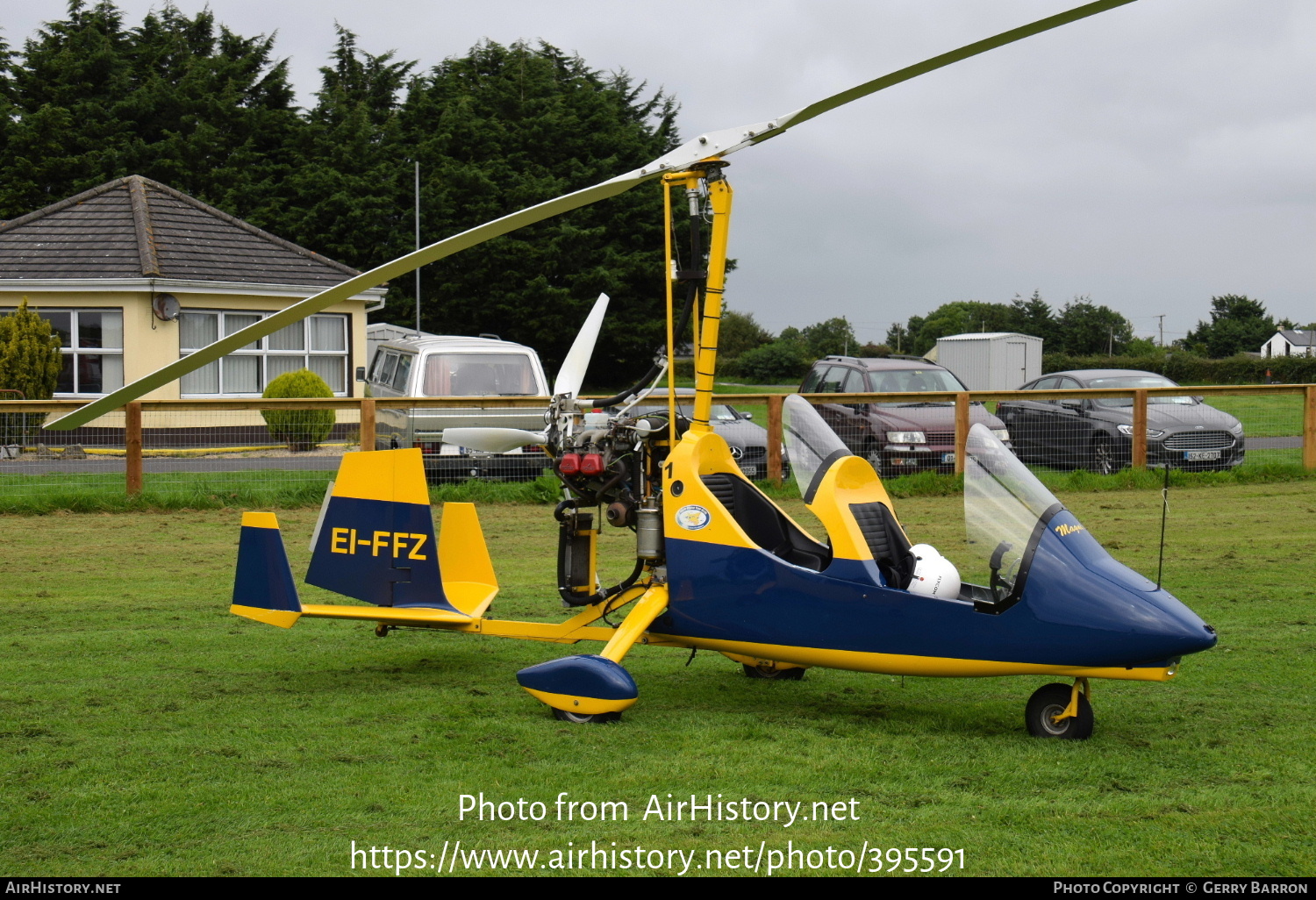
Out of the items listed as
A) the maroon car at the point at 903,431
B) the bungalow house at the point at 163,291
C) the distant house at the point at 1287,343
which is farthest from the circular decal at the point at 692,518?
the distant house at the point at 1287,343

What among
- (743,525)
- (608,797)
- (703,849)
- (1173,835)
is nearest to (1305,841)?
(1173,835)

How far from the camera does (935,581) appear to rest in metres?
5.13

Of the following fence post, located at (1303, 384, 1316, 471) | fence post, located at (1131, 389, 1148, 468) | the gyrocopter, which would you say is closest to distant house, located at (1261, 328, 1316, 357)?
fence post, located at (1303, 384, 1316, 471)

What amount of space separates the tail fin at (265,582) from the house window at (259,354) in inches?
616

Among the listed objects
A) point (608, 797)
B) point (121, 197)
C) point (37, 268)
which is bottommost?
point (608, 797)

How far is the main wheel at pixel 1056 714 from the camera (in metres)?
4.94

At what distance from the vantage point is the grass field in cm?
385

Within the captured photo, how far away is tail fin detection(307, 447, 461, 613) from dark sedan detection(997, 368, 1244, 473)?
996 centimetres

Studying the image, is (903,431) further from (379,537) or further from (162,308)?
(162,308)

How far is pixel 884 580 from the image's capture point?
212 inches

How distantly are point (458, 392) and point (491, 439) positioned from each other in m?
9.15

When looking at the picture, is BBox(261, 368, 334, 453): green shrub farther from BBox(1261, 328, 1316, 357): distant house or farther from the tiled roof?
BBox(1261, 328, 1316, 357): distant house

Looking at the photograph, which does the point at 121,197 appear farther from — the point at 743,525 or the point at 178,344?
the point at 743,525
